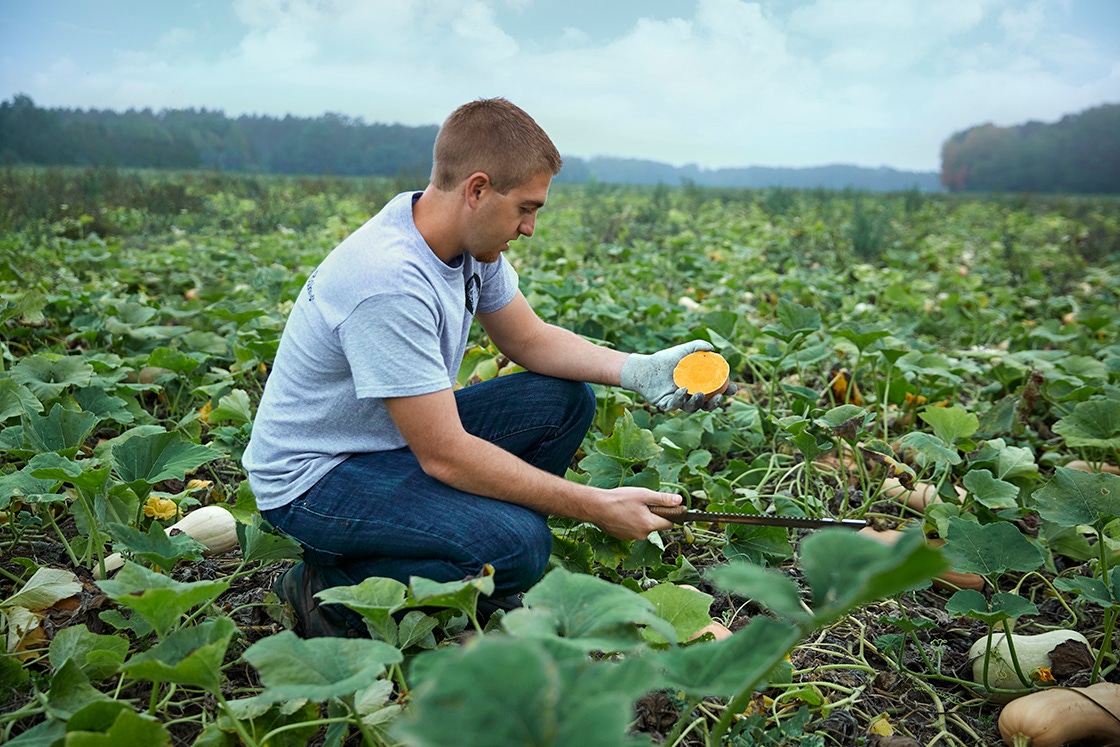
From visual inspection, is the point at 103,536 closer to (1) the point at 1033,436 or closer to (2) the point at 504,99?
(2) the point at 504,99

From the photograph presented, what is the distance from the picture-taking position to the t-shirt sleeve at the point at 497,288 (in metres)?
1.78

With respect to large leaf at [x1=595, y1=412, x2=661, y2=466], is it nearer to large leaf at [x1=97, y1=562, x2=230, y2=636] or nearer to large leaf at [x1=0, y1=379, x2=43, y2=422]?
large leaf at [x1=97, y1=562, x2=230, y2=636]

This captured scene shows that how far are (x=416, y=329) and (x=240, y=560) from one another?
2.78ft

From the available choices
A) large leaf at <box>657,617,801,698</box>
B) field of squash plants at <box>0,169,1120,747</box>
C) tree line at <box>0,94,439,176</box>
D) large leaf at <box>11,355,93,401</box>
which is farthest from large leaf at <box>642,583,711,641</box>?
tree line at <box>0,94,439,176</box>

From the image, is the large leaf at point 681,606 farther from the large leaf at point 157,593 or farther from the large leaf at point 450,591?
the large leaf at point 157,593

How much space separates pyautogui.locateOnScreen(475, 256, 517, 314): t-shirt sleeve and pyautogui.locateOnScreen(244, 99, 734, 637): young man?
150 millimetres

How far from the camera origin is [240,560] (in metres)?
1.87

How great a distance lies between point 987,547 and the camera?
4.47 ft

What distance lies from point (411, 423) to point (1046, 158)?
20.7 m

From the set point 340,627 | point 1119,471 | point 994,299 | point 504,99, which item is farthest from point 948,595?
point 994,299

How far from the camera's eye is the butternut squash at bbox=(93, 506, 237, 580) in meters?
1.79

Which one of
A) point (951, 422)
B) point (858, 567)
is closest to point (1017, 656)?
point (951, 422)

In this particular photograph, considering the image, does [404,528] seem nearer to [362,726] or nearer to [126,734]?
[362,726]

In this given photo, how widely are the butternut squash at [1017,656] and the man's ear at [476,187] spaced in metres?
1.23
